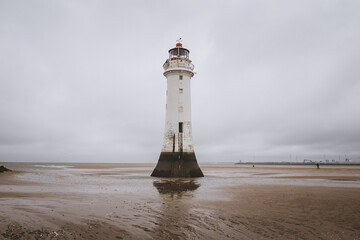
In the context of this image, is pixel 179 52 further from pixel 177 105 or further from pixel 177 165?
pixel 177 165

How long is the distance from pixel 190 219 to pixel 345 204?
20.0 feet

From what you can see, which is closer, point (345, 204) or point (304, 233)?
point (304, 233)

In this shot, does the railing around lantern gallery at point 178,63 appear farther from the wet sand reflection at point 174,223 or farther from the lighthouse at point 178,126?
the wet sand reflection at point 174,223

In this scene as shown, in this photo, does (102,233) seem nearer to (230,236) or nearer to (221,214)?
(230,236)


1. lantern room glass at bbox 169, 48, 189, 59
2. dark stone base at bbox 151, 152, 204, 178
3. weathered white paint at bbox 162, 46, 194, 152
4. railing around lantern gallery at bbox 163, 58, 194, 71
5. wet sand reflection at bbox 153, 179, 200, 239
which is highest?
lantern room glass at bbox 169, 48, 189, 59

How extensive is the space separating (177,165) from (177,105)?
5.27m

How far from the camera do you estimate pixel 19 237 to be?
4203mm

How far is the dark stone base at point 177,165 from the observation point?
19.8m

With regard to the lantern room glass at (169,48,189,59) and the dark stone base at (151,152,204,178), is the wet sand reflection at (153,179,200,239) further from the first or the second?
the lantern room glass at (169,48,189,59)

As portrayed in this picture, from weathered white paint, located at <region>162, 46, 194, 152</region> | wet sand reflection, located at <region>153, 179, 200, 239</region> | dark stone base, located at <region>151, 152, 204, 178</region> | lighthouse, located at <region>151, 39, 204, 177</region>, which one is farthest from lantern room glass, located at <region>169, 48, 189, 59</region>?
wet sand reflection, located at <region>153, 179, 200, 239</region>

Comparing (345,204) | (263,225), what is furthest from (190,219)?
(345,204)

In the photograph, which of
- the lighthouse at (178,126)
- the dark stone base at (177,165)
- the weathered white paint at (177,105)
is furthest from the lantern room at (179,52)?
the dark stone base at (177,165)

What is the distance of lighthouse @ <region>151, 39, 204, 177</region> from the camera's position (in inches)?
794

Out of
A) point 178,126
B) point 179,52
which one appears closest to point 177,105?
point 178,126
